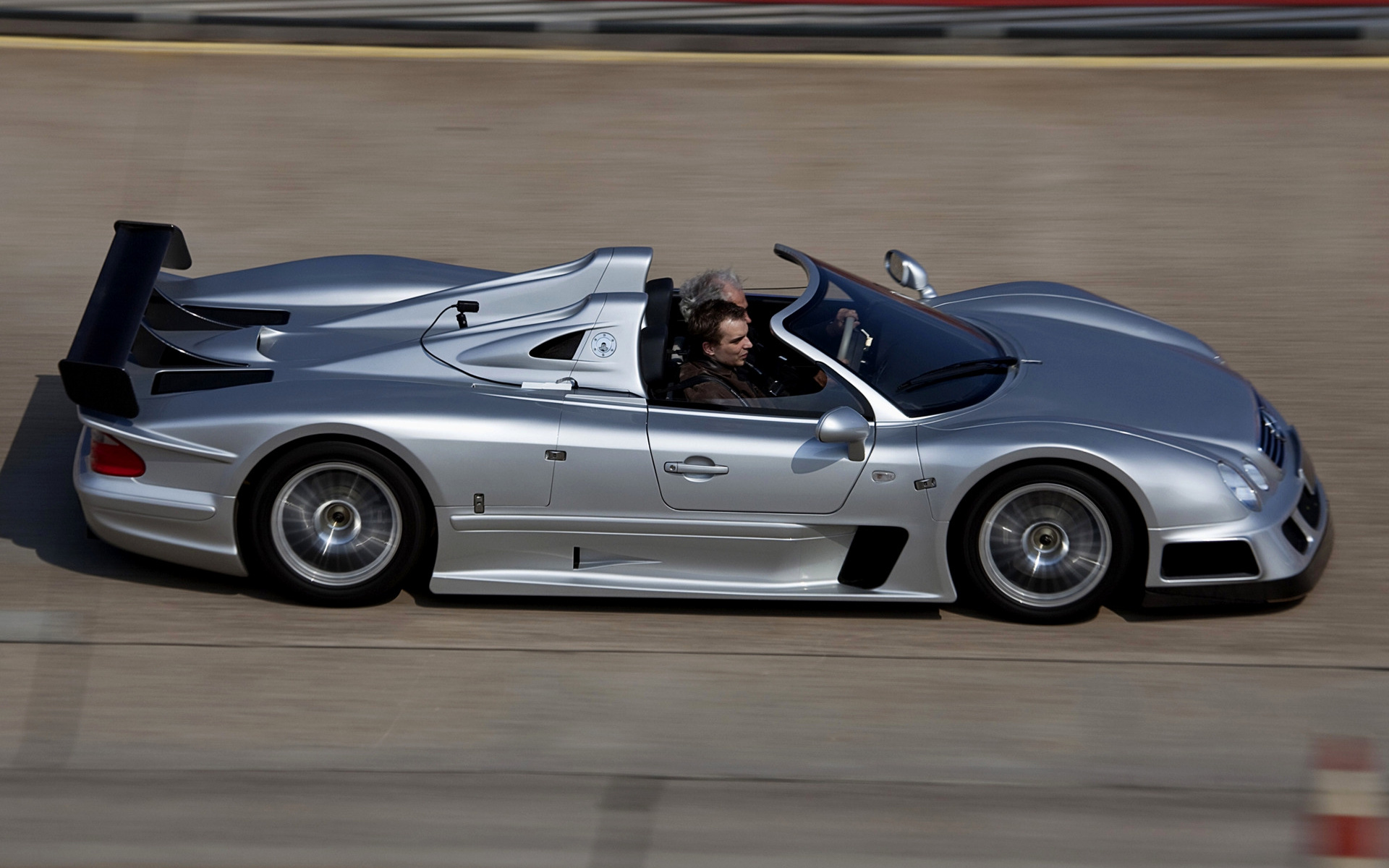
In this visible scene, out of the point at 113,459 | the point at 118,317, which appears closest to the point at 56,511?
the point at 113,459

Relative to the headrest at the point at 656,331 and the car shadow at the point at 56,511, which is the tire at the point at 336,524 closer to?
the car shadow at the point at 56,511

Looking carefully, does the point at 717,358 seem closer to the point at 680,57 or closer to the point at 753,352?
the point at 753,352

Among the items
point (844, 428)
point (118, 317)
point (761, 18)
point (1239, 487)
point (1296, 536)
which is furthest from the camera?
point (761, 18)

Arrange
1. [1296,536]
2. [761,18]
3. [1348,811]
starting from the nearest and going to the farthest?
[1348,811]
[1296,536]
[761,18]

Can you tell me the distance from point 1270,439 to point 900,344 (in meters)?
1.47

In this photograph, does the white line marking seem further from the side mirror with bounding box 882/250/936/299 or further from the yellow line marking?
the yellow line marking

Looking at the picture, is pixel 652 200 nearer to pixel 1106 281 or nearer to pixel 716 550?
pixel 1106 281

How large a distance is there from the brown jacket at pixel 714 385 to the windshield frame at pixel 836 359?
0.23m

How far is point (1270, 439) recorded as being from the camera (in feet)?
18.0

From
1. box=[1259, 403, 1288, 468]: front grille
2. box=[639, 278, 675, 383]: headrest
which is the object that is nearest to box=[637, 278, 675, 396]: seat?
box=[639, 278, 675, 383]: headrest

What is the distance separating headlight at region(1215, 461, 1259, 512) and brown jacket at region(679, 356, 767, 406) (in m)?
1.69

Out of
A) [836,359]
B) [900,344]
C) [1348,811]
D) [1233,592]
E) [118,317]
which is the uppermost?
[900,344]

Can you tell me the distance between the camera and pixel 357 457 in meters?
5.23

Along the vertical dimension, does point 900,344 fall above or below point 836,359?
above
